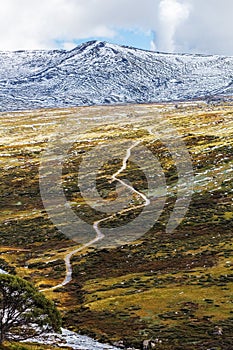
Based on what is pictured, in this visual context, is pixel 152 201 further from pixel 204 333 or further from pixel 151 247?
pixel 204 333

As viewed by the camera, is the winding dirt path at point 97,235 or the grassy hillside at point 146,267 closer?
the grassy hillside at point 146,267

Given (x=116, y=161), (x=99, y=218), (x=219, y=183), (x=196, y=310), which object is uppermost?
(x=116, y=161)

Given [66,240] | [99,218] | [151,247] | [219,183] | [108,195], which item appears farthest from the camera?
[108,195]

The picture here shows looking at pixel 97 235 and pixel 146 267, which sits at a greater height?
pixel 97 235

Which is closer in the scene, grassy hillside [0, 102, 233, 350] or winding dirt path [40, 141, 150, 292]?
grassy hillside [0, 102, 233, 350]

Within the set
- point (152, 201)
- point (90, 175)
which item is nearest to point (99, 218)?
point (152, 201)

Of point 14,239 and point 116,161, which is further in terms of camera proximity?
point 116,161

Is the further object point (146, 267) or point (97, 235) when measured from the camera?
point (97, 235)

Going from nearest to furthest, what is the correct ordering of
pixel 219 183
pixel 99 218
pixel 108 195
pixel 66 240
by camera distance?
pixel 66 240
pixel 99 218
pixel 219 183
pixel 108 195

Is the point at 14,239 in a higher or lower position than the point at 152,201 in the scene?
lower
